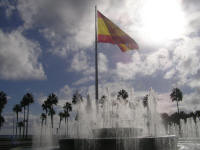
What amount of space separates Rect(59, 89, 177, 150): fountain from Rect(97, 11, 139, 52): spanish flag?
6.32m

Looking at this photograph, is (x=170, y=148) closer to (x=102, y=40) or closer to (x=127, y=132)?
(x=127, y=132)

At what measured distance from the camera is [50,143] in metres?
29.6

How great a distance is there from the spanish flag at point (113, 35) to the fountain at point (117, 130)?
632cm

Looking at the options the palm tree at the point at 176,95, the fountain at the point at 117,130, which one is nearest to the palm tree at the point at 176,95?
the palm tree at the point at 176,95

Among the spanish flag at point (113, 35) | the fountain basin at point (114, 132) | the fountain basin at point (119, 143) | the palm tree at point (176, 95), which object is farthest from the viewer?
the palm tree at point (176, 95)

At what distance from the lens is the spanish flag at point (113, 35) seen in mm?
22538

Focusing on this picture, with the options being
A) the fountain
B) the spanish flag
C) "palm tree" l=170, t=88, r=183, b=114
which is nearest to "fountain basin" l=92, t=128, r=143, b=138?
the fountain

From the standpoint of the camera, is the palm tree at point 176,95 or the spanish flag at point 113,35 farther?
the palm tree at point 176,95

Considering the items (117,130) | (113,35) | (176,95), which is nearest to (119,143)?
(117,130)

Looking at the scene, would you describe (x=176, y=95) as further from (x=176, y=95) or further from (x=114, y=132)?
(x=114, y=132)

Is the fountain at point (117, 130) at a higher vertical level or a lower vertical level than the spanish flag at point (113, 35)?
lower

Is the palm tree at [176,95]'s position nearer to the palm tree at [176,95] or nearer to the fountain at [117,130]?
the palm tree at [176,95]

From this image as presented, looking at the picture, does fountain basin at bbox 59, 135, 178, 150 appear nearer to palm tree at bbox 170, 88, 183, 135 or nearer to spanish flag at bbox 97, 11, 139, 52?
spanish flag at bbox 97, 11, 139, 52

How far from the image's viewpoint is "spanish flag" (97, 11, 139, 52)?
2254 centimetres
